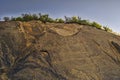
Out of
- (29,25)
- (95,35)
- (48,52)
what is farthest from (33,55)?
(95,35)

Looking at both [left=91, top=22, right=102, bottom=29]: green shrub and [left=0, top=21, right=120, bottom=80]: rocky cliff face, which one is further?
[left=91, top=22, right=102, bottom=29]: green shrub

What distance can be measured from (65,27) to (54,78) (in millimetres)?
5120

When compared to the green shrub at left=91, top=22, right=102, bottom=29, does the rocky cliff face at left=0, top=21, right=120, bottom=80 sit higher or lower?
lower

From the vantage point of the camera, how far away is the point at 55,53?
1021 inches

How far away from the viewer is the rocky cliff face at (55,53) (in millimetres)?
24938

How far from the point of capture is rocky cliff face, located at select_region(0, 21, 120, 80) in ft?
81.8

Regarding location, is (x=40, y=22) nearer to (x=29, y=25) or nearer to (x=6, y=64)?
(x=29, y=25)

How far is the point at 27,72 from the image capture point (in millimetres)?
24641

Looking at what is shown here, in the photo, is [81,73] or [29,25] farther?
[29,25]

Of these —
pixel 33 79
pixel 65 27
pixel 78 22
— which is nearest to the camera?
pixel 33 79

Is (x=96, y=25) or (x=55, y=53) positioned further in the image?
(x=96, y=25)

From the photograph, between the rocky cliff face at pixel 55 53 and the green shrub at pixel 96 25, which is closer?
the rocky cliff face at pixel 55 53

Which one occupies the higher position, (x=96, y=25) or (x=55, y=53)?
(x=96, y=25)

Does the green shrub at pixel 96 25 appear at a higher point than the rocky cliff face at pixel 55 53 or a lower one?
higher
